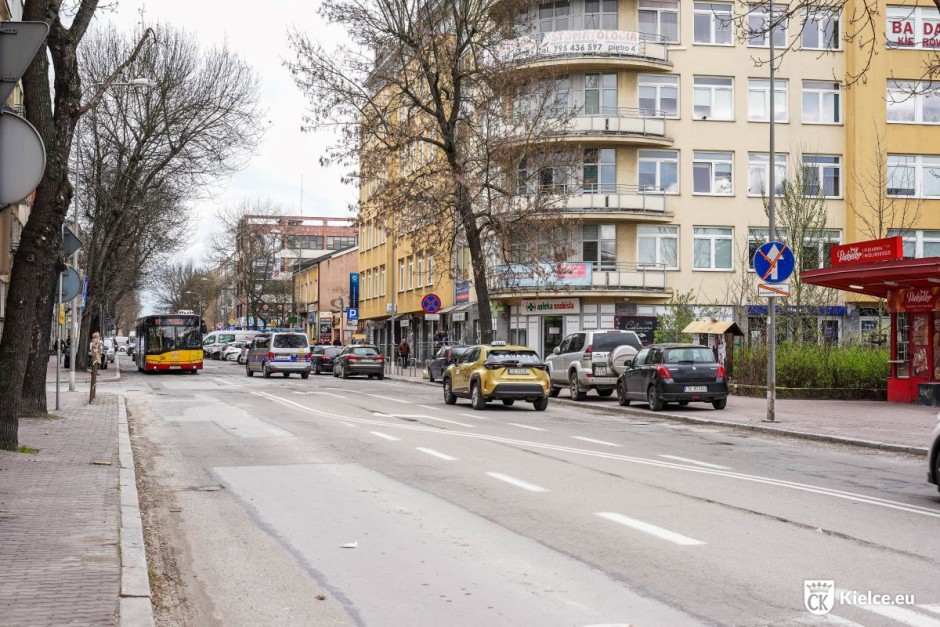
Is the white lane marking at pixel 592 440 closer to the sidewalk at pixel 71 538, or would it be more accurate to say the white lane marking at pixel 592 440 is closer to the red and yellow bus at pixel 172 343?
the sidewalk at pixel 71 538

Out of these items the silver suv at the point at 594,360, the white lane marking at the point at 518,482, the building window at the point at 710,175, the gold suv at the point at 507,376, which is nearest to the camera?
the white lane marking at the point at 518,482

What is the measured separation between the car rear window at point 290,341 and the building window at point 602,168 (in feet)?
50.4

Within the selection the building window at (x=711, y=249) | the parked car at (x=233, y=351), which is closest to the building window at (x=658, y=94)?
the building window at (x=711, y=249)

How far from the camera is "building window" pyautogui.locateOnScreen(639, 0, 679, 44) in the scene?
165 feet

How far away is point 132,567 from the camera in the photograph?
6.48 metres

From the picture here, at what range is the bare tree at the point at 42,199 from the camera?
44.4 ft

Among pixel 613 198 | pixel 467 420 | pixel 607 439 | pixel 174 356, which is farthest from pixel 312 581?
pixel 174 356

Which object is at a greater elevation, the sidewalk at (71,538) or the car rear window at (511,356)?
the car rear window at (511,356)

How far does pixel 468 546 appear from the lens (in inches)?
302

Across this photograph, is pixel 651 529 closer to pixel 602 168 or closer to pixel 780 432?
pixel 780 432

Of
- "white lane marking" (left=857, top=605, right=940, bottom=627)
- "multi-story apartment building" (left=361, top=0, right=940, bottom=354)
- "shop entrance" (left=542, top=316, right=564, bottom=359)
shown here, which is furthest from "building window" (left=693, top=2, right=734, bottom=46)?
"white lane marking" (left=857, top=605, right=940, bottom=627)

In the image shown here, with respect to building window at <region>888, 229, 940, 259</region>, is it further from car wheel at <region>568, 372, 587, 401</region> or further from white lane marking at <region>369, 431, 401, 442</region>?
white lane marking at <region>369, 431, 401, 442</region>

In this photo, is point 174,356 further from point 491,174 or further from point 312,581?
point 312,581

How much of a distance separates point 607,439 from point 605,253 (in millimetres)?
32820
